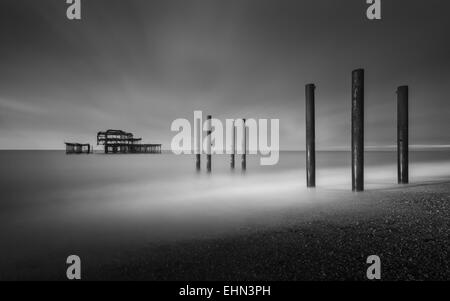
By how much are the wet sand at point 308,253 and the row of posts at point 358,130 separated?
8.98 ft

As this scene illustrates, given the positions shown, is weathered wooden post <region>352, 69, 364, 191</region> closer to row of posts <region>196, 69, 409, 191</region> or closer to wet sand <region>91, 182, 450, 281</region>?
row of posts <region>196, 69, 409, 191</region>

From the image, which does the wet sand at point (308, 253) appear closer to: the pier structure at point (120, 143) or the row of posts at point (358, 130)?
the row of posts at point (358, 130)

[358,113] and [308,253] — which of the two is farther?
[358,113]

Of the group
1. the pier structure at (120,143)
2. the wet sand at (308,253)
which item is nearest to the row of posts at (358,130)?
the wet sand at (308,253)

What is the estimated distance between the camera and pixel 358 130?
23.2 feet

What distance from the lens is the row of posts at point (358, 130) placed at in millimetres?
7043

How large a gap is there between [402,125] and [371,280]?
27.0 ft

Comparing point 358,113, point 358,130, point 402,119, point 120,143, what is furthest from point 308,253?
point 120,143

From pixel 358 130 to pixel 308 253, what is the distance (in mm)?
5192

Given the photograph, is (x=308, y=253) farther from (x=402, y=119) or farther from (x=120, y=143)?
(x=120, y=143)
